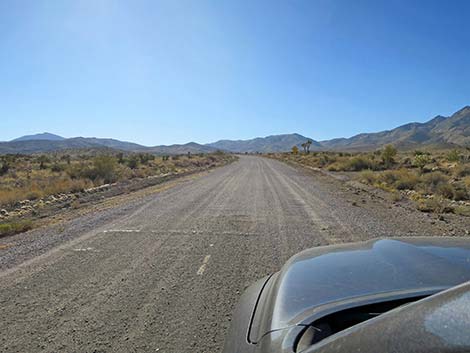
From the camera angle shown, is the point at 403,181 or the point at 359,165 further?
the point at 359,165

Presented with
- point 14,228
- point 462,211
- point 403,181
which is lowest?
point 14,228

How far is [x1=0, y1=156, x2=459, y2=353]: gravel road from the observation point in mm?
3478

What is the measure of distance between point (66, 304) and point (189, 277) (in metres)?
1.67

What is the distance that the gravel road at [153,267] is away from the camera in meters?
3.48

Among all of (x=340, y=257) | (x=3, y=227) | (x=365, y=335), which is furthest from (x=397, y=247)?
(x=3, y=227)

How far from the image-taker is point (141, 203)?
1255 centimetres

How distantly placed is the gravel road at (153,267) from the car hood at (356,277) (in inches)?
55.2

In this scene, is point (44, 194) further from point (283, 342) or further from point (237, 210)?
point (283, 342)

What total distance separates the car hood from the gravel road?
1.40 meters

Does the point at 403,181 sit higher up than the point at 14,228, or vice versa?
the point at 403,181

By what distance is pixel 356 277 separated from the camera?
2.20 meters

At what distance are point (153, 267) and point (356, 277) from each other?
3.96 m

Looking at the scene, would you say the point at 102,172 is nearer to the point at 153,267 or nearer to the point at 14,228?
the point at 14,228

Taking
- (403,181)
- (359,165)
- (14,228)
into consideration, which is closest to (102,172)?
(14,228)
